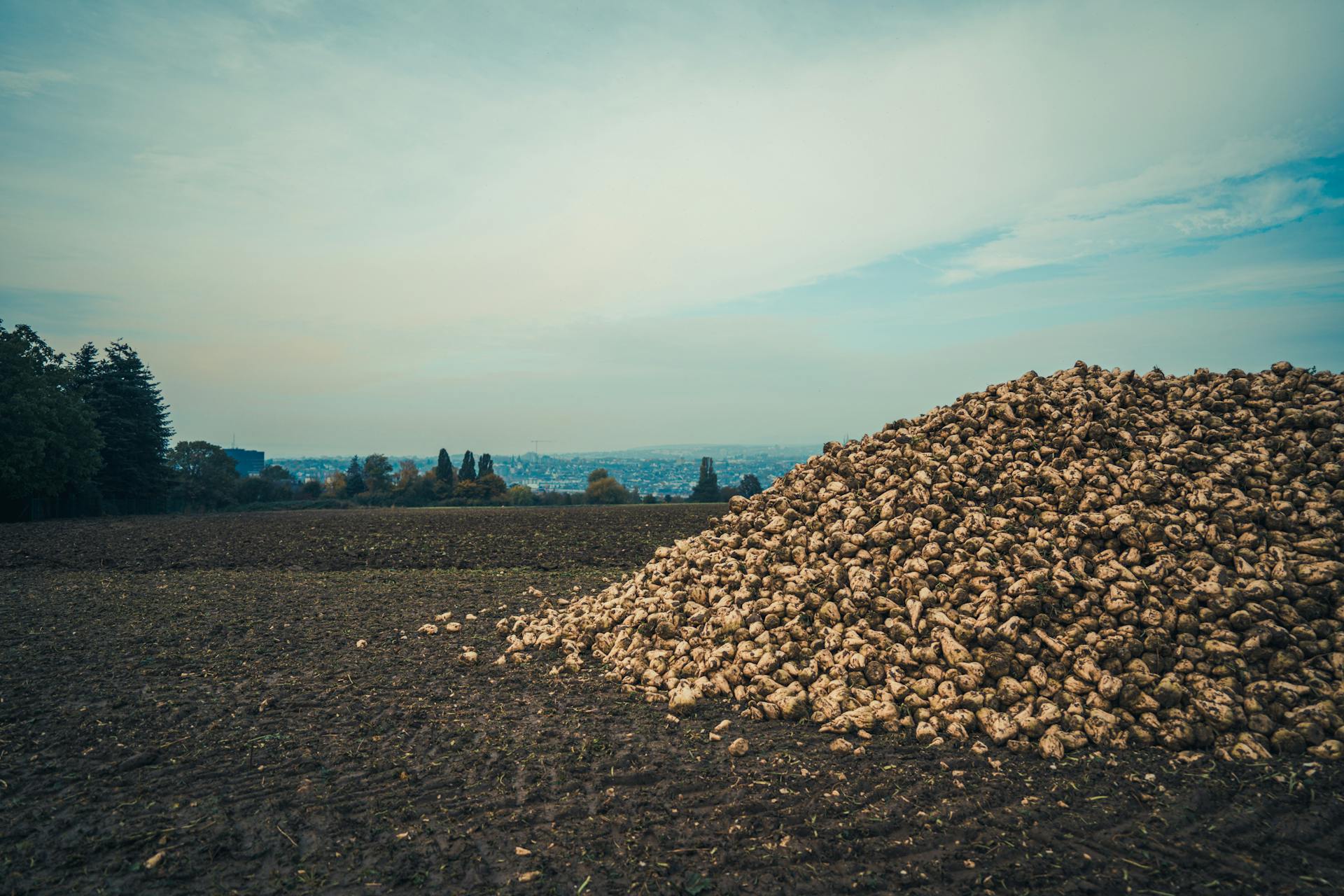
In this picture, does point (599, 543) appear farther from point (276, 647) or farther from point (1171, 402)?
point (1171, 402)

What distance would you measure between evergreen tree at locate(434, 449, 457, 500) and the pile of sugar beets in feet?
188

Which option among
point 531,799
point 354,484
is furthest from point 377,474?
point 531,799

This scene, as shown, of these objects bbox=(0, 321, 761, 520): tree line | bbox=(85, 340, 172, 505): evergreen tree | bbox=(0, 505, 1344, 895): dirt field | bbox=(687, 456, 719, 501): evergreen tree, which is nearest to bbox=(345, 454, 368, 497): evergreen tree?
bbox=(0, 321, 761, 520): tree line

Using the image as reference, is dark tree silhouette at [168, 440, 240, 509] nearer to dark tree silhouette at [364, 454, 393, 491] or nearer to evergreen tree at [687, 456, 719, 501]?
dark tree silhouette at [364, 454, 393, 491]

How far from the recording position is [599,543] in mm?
25188

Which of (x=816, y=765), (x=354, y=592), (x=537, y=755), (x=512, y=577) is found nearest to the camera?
(x=816, y=765)

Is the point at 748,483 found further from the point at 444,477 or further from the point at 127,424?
the point at 127,424

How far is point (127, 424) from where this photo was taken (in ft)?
154

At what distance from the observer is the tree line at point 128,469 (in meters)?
36.5

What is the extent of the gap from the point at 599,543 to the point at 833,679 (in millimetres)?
17811

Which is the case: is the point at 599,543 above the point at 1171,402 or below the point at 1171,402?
below

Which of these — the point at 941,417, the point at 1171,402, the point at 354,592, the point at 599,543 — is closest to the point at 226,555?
the point at 354,592

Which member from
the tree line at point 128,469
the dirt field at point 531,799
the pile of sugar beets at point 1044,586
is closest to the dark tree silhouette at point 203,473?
the tree line at point 128,469

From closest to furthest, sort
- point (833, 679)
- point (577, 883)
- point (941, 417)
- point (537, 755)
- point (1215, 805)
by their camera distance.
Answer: point (577, 883) < point (1215, 805) < point (537, 755) < point (833, 679) < point (941, 417)
